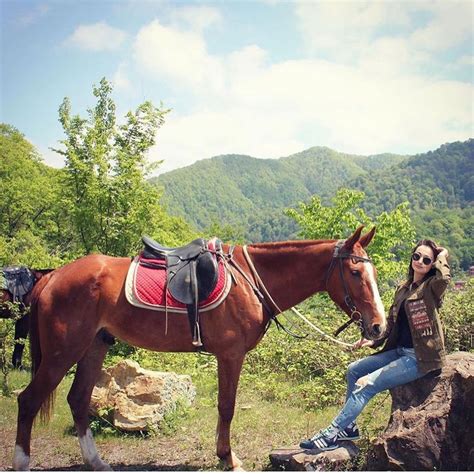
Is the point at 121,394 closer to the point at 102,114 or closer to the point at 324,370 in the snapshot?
the point at 324,370

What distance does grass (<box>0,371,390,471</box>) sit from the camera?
5.02 m

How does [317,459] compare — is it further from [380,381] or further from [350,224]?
[350,224]

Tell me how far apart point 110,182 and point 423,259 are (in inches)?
288

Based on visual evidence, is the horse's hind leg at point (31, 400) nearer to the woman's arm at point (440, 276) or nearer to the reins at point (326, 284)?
the reins at point (326, 284)

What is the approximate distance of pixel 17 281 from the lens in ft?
28.0

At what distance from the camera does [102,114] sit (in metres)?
11.8

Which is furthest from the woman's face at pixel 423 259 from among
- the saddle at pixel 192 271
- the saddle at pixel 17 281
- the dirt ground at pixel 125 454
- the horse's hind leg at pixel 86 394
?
the saddle at pixel 17 281

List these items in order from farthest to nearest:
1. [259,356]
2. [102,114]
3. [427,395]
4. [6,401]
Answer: [102,114], [259,356], [6,401], [427,395]

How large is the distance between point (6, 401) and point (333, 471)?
5652 mm

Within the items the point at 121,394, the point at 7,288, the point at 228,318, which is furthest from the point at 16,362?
the point at 228,318

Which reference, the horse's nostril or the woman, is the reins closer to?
the horse's nostril

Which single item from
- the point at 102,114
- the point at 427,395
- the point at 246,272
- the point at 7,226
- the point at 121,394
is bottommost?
the point at 121,394

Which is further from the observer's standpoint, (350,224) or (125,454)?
(350,224)

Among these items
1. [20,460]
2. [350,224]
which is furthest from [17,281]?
[350,224]
